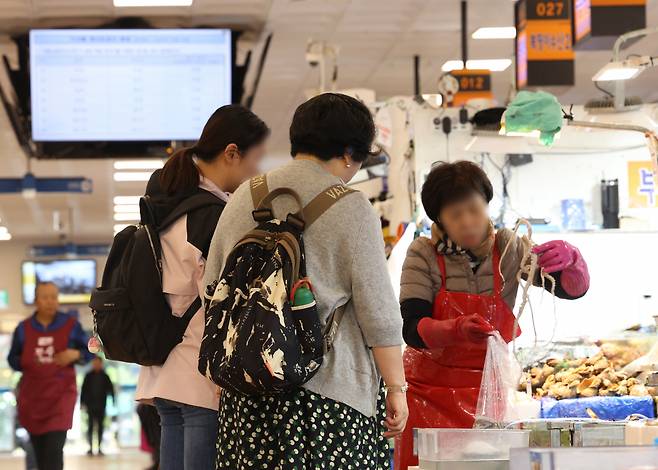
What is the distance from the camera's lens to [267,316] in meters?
2.84

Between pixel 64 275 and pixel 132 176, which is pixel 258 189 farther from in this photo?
pixel 64 275

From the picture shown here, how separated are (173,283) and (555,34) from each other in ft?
20.8

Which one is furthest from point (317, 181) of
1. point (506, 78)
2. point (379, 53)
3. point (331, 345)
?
point (506, 78)

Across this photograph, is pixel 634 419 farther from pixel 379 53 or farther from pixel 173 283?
pixel 379 53

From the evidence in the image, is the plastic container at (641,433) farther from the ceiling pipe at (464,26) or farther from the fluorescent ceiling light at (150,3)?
the ceiling pipe at (464,26)

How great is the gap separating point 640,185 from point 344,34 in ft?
13.9

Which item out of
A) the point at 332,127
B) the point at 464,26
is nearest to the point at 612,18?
the point at 464,26

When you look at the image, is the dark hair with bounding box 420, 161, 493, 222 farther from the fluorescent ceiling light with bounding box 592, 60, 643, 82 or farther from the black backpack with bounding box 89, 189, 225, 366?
the fluorescent ceiling light with bounding box 592, 60, 643, 82

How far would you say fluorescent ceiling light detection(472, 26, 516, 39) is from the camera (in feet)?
34.7

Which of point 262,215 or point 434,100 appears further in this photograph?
point 434,100

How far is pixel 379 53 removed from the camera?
11.3m

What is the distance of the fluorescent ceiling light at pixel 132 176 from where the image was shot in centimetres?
1673

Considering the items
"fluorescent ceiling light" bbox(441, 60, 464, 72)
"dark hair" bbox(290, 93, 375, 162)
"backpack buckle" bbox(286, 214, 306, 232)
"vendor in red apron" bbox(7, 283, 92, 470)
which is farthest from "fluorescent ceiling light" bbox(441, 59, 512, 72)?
"backpack buckle" bbox(286, 214, 306, 232)

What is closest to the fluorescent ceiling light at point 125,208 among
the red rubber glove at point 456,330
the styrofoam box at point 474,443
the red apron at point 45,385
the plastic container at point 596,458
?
the red apron at point 45,385
